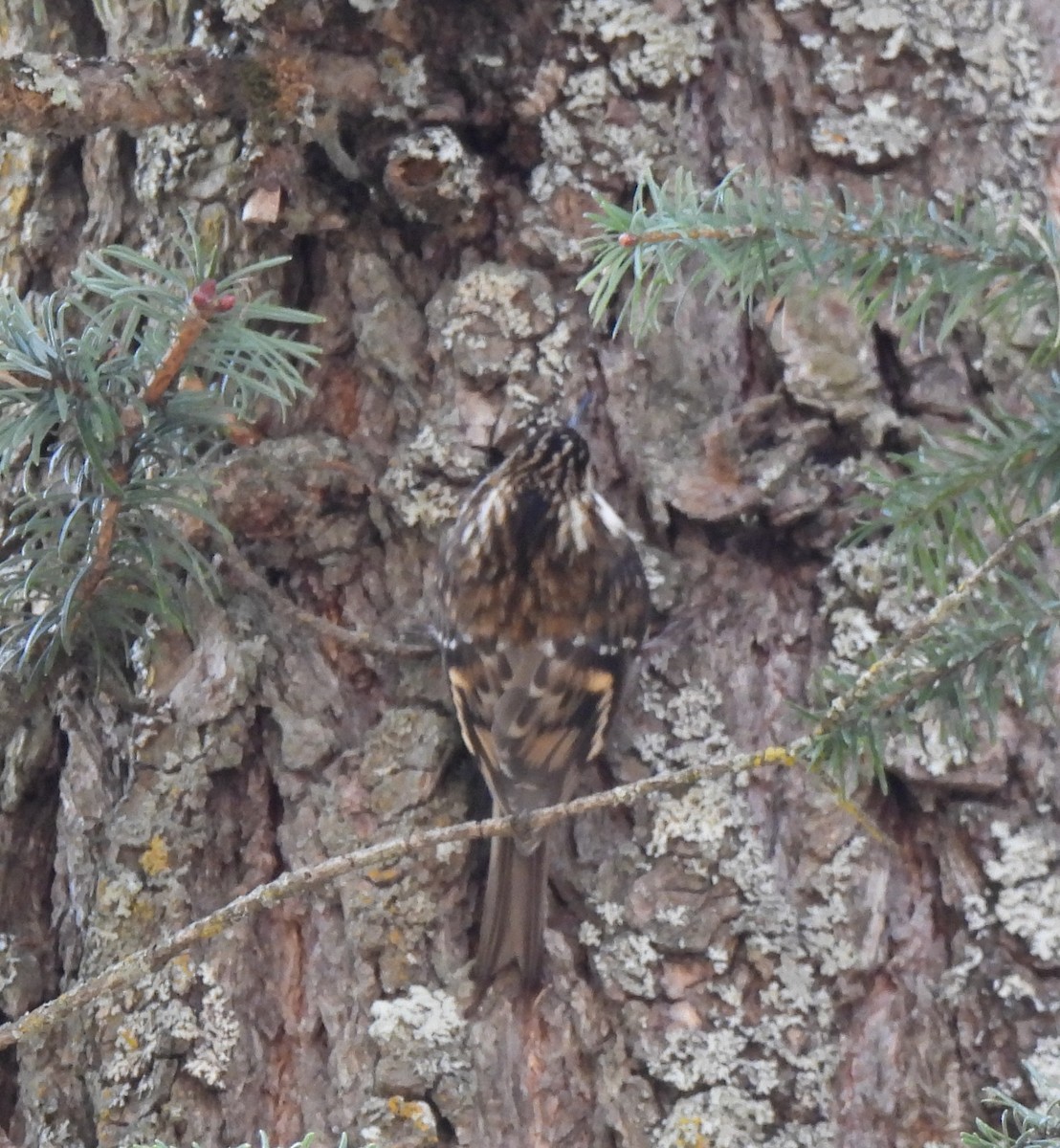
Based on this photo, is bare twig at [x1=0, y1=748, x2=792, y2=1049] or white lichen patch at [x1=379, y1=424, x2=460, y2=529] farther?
white lichen patch at [x1=379, y1=424, x2=460, y2=529]

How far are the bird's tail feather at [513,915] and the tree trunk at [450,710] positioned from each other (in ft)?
0.12

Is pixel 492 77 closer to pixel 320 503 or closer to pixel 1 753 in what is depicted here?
pixel 320 503

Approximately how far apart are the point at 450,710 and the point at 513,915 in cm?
35

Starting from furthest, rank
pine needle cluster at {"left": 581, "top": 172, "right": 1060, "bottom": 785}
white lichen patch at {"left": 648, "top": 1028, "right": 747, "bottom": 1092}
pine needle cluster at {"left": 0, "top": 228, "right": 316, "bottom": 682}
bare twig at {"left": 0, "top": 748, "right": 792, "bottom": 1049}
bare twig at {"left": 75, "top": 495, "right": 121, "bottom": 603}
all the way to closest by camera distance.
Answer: white lichen patch at {"left": 648, "top": 1028, "right": 747, "bottom": 1092} → bare twig at {"left": 75, "top": 495, "right": 121, "bottom": 603} → pine needle cluster at {"left": 0, "top": 228, "right": 316, "bottom": 682} → pine needle cluster at {"left": 581, "top": 172, "right": 1060, "bottom": 785} → bare twig at {"left": 0, "top": 748, "right": 792, "bottom": 1049}

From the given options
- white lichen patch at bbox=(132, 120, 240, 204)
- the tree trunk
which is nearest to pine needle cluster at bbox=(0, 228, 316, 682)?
the tree trunk

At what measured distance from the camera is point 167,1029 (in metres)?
1.98

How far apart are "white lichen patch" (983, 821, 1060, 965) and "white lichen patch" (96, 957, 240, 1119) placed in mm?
1045

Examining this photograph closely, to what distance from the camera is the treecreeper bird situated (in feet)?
7.11

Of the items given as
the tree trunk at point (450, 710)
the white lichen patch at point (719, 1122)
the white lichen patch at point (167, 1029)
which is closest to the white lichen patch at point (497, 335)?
the tree trunk at point (450, 710)

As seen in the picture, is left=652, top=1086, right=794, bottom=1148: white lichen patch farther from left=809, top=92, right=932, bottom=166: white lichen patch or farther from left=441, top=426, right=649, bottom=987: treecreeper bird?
left=809, top=92, right=932, bottom=166: white lichen patch

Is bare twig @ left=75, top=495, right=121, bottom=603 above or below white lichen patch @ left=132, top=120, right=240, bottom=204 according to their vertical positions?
below

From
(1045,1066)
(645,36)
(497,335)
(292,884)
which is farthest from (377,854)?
(645,36)

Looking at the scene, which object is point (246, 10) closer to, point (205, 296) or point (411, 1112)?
point (205, 296)

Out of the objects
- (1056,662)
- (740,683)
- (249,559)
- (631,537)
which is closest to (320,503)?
(249,559)
